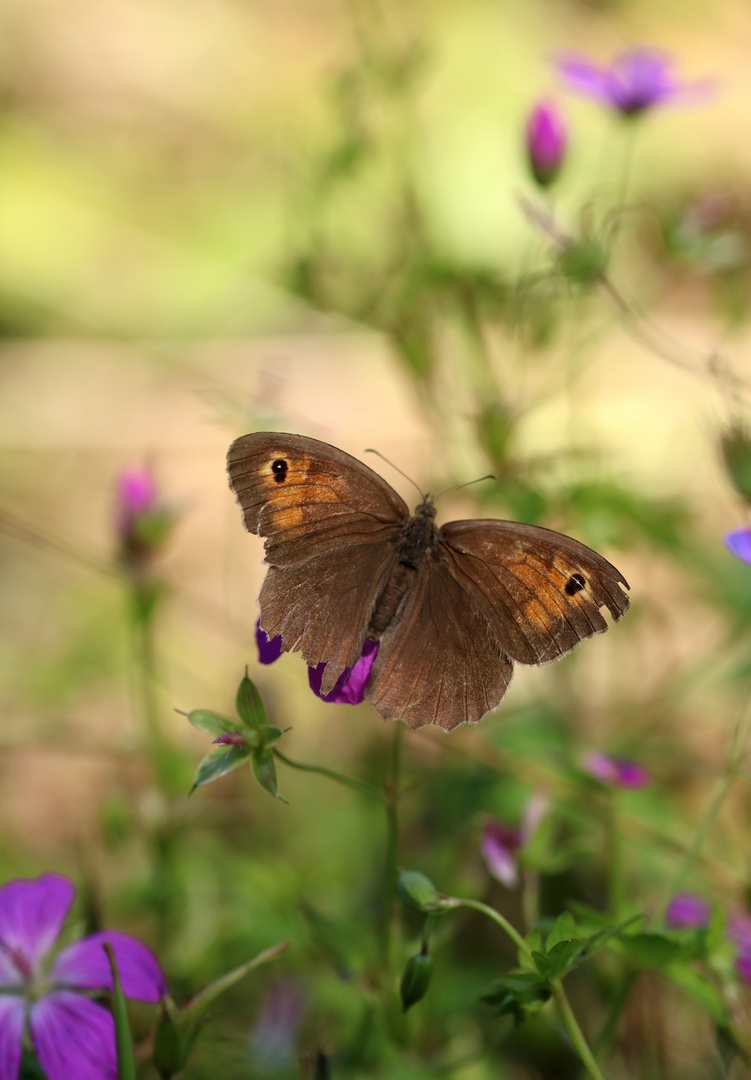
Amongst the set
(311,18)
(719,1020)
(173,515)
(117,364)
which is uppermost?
(311,18)

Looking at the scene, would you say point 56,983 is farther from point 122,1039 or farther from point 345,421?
point 345,421

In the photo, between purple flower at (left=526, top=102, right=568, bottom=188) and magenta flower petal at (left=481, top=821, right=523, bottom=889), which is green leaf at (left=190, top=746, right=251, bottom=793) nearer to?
magenta flower petal at (left=481, top=821, right=523, bottom=889)

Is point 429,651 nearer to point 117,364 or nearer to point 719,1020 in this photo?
point 719,1020

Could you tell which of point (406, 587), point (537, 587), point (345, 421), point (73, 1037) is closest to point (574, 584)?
point (537, 587)

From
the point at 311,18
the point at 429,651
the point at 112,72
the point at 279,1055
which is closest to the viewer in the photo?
the point at 429,651

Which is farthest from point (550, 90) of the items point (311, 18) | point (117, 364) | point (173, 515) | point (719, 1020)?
point (719, 1020)

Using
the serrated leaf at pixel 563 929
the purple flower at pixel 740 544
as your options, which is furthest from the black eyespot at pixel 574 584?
the serrated leaf at pixel 563 929
